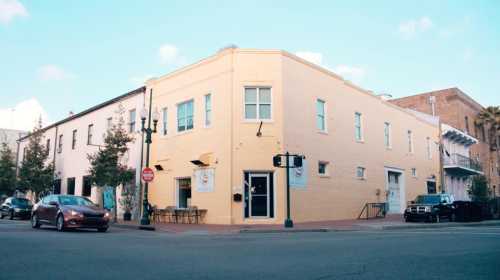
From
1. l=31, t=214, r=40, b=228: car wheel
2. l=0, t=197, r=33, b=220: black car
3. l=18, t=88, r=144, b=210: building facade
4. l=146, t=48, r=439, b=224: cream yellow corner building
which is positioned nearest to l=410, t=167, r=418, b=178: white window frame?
l=146, t=48, r=439, b=224: cream yellow corner building

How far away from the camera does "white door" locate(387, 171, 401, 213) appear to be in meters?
31.3

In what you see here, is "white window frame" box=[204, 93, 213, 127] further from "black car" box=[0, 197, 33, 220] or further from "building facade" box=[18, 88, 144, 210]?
"black car" box=[0, 197, 33, 220]

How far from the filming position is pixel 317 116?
24922 millimetres

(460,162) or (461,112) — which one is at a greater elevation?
(461,112)

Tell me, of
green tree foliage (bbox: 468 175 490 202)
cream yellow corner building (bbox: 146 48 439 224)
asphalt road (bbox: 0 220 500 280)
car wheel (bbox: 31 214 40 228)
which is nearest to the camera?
asphalt road (bbox: 0 220 500 280)

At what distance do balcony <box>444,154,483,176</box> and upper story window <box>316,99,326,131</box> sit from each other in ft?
61.6

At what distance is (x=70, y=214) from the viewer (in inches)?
635

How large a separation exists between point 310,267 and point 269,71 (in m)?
16.0

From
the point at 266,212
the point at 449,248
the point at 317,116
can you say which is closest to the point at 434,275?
the point at 449,248

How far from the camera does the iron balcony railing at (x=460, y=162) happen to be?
39.2m

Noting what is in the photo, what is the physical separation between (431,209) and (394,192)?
818cm

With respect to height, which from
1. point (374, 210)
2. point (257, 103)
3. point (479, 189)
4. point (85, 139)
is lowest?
point (374, 210)

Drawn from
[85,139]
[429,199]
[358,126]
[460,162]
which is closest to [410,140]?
[358,126]

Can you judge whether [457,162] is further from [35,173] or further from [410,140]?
[35,173]
